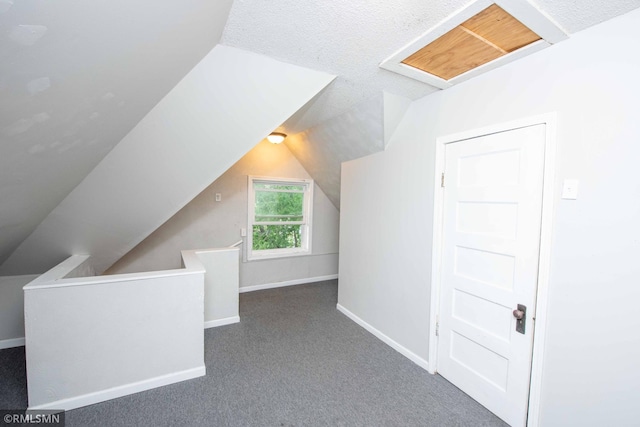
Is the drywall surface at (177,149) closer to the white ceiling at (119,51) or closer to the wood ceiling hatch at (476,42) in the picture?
the white ceiling at (119,51)

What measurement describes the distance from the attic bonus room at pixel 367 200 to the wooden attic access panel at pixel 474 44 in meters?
0.02

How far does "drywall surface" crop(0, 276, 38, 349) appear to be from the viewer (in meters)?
2.53

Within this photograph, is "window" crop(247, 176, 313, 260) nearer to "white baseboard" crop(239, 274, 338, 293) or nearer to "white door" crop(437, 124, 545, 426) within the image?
"white baseboard" crop(239, 274, 338, 293)

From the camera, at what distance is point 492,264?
71.0 inches

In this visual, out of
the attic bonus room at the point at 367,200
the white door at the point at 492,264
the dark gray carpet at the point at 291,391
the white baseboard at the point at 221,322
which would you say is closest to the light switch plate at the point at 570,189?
the attic bonus room at the point at 367,200

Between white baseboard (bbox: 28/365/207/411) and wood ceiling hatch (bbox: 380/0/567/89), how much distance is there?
111 inches

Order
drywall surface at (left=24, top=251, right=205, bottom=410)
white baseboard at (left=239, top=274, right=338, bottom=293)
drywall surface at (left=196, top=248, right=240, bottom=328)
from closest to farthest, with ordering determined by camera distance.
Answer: drywall surface at (left=24, top=251, right=205, bottom=410) → drywall surface at (left=196, top=248, right=240, bottom=328) → white baseboard at (left=239, top=274, right=338, bottom=293)

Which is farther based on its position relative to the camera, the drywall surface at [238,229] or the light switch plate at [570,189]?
the drywall surface at [238,229]

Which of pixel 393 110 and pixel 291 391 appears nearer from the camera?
pixel 291 391

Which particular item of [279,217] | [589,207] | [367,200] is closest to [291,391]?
[367,200]

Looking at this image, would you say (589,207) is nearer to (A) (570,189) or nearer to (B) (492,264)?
(A) (570,189)

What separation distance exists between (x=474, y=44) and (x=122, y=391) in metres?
3.39

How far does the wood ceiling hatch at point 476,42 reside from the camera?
1256 mm

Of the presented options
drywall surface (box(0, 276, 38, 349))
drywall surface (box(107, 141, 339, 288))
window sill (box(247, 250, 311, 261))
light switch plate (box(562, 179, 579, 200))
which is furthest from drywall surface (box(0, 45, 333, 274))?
window sill (box(247, 250, 311, 261))
